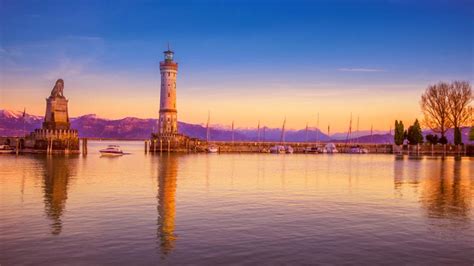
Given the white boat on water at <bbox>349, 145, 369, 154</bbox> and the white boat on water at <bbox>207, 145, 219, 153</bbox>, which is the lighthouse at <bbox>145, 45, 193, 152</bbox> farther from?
the white boat on water at <bbox>349, 145, 369, 154</bbox>

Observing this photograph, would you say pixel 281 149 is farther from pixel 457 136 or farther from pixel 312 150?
pixel 457 136

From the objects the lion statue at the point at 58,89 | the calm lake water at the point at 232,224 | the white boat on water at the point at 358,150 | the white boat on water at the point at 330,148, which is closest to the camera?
the calm lake water at the point at 232,224

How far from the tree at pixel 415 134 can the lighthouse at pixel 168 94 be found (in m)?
66.6

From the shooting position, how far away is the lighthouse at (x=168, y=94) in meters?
122

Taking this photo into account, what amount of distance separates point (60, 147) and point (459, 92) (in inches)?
3716

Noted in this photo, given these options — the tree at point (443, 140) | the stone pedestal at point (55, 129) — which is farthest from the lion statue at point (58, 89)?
the tree at point (443, 140)

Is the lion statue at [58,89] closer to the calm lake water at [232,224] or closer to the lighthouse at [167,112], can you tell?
the lighthouse at [167,112]

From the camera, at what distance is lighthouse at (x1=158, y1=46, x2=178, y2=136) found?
4823 inches

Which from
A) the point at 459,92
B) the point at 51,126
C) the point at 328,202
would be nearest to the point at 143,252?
the point at 328,202

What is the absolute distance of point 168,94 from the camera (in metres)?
122

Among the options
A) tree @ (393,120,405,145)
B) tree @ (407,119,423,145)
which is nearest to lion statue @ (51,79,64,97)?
tree @ (393,120,405,145)

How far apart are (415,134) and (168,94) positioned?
70068 mm

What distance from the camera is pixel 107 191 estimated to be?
3450 centimetres

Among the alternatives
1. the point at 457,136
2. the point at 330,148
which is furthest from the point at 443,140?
the point at 330,148
